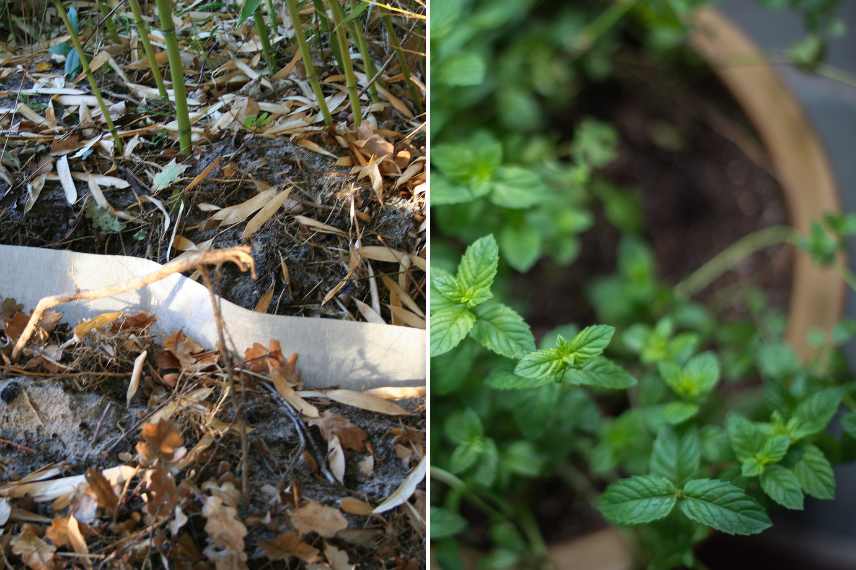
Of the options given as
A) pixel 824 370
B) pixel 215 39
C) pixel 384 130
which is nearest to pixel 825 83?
pixel 824 370

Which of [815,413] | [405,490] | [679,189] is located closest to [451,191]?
[405,490]

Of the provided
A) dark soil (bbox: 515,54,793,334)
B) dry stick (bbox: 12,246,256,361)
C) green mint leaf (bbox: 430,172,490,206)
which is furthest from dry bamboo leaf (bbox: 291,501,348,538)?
dark soil (bbox: 515,54,793,334)

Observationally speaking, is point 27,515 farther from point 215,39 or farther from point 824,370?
point 824,370

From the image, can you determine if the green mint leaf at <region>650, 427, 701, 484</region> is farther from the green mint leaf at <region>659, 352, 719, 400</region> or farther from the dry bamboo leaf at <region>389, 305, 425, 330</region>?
the dry bamboo leaf at <region>389, 305, 425, 330</region>

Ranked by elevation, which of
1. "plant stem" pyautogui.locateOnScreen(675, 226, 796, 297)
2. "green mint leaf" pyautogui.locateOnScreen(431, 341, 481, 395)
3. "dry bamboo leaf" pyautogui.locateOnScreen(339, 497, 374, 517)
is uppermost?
"green mint leaf" pyautogui.locateOnScreen(431, 341, 481, 395)

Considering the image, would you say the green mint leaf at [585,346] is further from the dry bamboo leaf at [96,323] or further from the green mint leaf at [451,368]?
the dry bamboo leaf at [96,323]

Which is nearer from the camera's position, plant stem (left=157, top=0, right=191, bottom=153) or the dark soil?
plant stem (left=157, top=0, right=191, bottom=153)

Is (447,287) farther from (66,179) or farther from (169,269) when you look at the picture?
(66,179)
